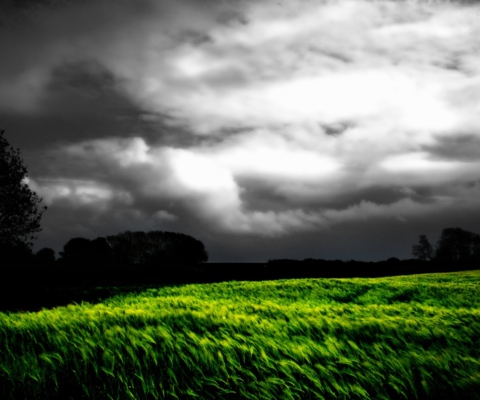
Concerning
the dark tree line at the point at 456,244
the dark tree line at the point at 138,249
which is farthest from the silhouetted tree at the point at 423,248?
the dark tree line at the point at 138,249

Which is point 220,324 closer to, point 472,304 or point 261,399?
point 261,399

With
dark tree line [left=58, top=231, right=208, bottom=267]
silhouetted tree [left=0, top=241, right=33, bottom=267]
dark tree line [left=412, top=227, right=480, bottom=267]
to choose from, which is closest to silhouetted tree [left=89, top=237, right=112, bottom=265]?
dark tree line [left=58, top=231, right=208, bottom=267]

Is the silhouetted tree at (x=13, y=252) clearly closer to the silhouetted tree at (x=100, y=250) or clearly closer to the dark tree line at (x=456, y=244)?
the silhouetted tree at (x=100, y=250)

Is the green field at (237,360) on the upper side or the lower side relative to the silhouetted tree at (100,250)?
upper

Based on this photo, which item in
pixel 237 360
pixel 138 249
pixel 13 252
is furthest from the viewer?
pixel 138 249

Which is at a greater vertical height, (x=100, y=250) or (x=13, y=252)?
(x=13, y=252)

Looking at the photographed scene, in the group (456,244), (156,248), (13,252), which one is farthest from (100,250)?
(456,244)

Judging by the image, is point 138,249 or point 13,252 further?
point 138,249

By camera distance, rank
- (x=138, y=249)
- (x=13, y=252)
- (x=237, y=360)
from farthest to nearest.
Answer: (x=138, y=249) < (x=13, y=252) < (x=237, y=360)

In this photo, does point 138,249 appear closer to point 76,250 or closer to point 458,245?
point 76,250

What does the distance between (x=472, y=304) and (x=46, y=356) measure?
11256 mm

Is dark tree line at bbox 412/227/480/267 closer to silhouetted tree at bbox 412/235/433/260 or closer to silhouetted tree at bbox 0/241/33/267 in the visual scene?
silhouetted tree at bbox 412/235/433/260

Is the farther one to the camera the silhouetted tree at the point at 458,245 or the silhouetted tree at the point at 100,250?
the silhouetted tree at the point at 458,245

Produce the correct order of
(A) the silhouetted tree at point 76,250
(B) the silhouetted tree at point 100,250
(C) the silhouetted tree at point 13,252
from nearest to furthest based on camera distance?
(C) the silhouetted tree at point 13,252 → (B) the silhouetted tree at point 100,250 → (A) the silhouetted tree at point 76,250
